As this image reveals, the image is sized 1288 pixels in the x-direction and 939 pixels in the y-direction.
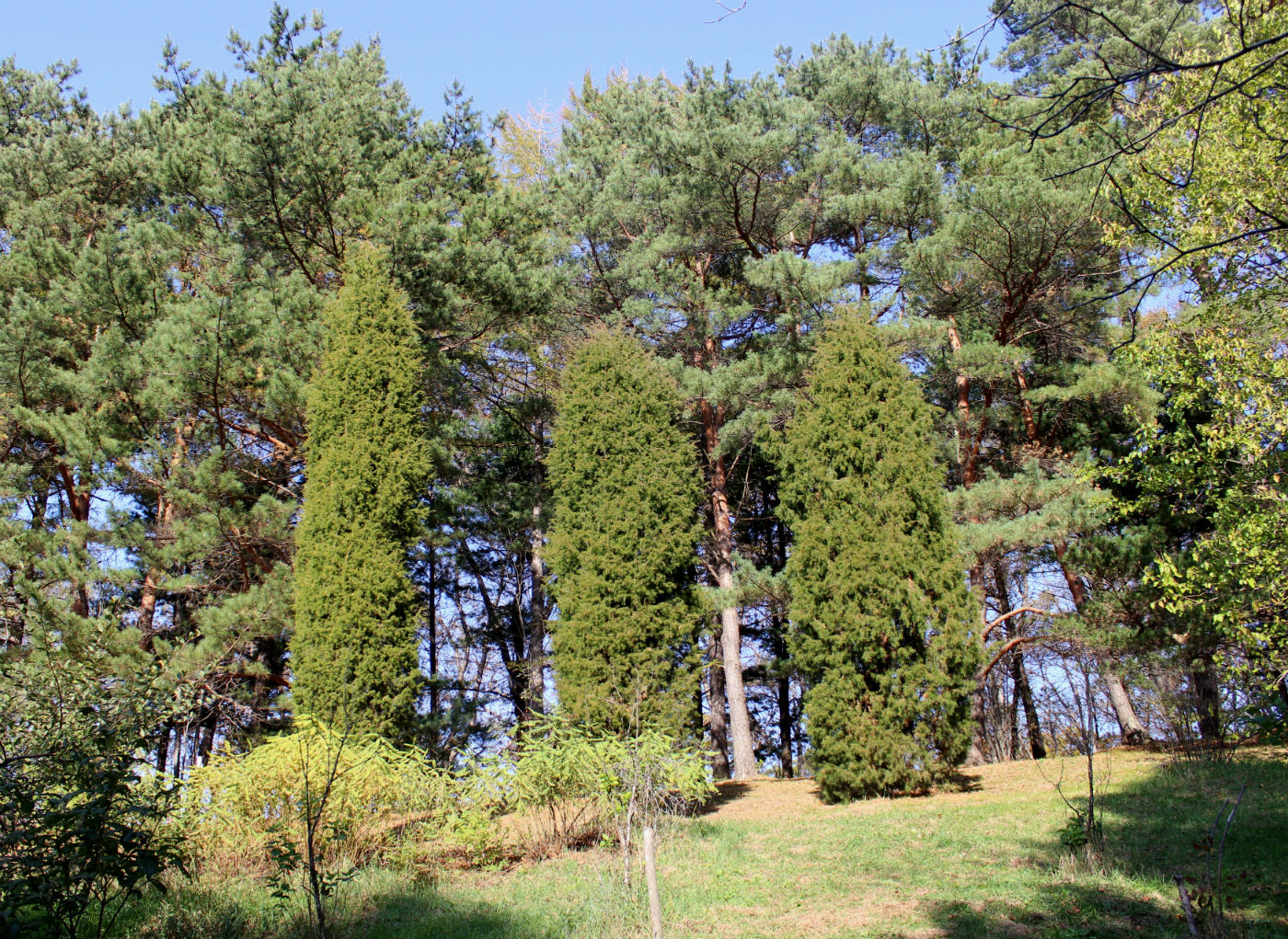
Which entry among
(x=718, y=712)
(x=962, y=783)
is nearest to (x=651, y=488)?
(x=962, y=783)

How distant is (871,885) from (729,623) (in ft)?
26.5

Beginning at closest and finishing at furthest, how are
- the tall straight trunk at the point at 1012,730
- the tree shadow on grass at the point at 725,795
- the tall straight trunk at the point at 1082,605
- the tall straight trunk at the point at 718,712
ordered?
the tree shadow on grass at the point at 725,795, the tall straight trunk at the point at 1082,605, the tall straight trunk at the point at 718,712, the tall straight trunk at the point at 1012,730

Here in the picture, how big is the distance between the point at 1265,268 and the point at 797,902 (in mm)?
6507

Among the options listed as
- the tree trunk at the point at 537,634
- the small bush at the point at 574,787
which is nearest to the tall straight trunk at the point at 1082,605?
the small bush at the point at 574,787

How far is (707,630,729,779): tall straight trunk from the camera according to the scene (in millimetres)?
15117

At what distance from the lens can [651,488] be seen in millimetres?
9336

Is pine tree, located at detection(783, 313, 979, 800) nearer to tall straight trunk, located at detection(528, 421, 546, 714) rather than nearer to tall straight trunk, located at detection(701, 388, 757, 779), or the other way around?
tall straight trunk, located at detection(701, 388, 757, 779)

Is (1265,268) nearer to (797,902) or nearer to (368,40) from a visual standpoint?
(797,902)

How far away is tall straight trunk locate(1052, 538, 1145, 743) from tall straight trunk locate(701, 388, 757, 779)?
5071mm

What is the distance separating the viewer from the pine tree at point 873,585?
Result: 330 inches

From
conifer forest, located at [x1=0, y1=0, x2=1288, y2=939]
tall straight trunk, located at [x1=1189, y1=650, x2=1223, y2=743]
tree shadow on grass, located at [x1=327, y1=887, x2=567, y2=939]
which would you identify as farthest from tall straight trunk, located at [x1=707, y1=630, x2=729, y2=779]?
tree shadow on grass, located at [x1=327, y1=887, x2=567, y2=939]

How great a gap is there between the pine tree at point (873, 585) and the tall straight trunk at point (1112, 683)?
414cm

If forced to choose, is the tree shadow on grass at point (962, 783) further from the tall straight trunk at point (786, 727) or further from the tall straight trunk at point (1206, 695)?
the tall straight trunk at point (786, 727)

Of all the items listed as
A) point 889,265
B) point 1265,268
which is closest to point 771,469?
point 889,265
